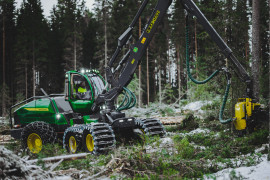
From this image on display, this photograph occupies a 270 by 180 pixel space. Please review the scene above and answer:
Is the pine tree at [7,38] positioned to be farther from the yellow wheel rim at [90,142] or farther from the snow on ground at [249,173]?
the snow on ground at [249,173]

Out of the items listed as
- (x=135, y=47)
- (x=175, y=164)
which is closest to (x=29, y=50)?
(x=135, y=47)

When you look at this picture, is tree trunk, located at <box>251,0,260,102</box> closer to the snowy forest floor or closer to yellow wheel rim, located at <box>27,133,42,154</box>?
the snowy forest floor

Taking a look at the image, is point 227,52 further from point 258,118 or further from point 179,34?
point 179,34

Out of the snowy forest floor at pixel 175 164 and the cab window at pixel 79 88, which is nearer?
the snowy forest floor at pixel 175 164

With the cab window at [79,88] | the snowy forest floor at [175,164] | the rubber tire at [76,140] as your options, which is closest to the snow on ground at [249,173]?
the snowy forest floor at [175,164]

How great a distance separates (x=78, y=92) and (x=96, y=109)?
846 millimetres

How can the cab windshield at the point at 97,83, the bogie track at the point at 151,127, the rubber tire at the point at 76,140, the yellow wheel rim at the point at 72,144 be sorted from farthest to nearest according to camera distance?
the cab windshield at the point at 97,83 < the bogie track at the point at 151,127 < the yellow wheel rim at the point at 72,144 < the rubber tire at the point at 76,140

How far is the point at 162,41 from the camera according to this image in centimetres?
3491

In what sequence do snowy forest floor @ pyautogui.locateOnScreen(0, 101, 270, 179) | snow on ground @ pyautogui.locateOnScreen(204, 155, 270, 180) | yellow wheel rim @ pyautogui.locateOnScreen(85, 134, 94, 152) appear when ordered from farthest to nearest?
yellow wheel rim @ pyautogui.locateOnScreen(85, 134, 94, 152), snowy forest floor @ pyautogui.locateOnScreen(0, 101, 270, 179), snow on ground @ pyautogui.locateOnScreen(204, 155, 270, 180)

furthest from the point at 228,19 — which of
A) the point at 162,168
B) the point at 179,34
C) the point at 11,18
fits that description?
the point at 11,18

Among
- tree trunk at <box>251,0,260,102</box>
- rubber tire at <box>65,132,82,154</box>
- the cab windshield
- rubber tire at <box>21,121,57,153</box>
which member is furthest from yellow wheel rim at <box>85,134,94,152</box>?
tree trunk at <box>251,0,260,102</box>

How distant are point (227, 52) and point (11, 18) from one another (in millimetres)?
32456

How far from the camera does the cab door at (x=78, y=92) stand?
8758mm

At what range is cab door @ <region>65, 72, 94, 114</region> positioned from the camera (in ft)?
28.7
